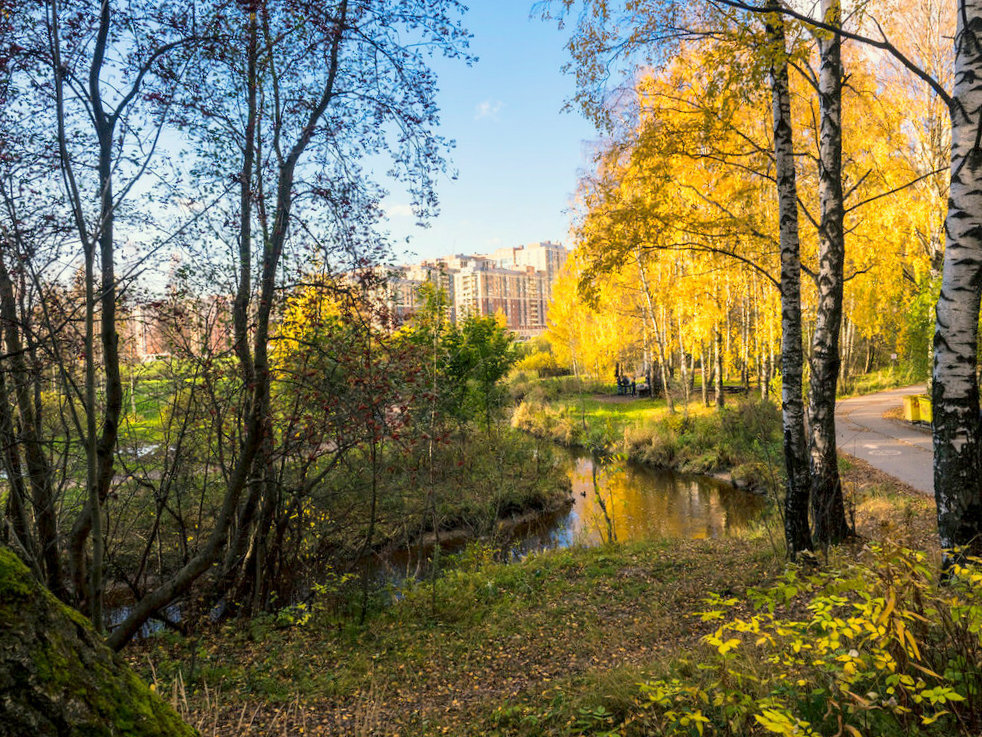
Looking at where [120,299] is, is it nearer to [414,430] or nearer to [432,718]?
[414,430]

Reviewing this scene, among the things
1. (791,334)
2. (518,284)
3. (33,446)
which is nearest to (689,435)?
(791,334)

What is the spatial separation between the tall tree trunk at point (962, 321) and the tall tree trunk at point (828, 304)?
194cm

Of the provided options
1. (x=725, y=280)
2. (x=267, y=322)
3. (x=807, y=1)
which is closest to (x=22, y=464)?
(x=267, y=322)

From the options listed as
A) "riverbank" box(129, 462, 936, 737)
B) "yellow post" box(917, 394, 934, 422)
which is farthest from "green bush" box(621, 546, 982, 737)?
"yellow post" box(917, 394, 934, 422)

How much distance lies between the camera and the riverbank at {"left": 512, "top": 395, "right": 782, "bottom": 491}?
12.2 meters

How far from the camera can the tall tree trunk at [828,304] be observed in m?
5.20

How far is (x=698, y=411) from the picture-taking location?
698 inches

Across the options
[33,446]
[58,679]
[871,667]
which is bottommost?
[871,667]

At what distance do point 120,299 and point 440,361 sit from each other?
698 cm

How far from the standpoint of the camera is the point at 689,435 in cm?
A: 1532

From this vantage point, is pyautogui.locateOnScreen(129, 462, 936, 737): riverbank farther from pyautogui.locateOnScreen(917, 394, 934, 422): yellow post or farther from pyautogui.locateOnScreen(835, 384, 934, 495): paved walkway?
pyautogui.locateOnScreen(917, 394, 934, 422): yellow post

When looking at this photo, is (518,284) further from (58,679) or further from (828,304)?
(58,679)

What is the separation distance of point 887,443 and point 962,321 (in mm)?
10867

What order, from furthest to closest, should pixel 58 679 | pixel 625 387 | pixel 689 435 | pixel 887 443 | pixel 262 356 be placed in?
pixel 625 387 → pixel 689 435 → pixel 887 443 → pixel 262 356 → pixel 58 679
